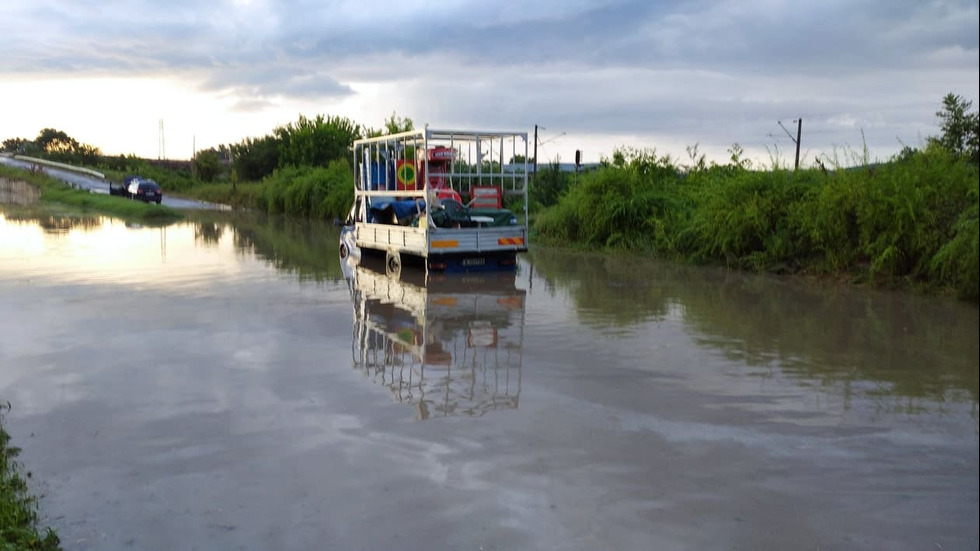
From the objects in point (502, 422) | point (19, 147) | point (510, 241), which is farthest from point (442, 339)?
point (19, 147)


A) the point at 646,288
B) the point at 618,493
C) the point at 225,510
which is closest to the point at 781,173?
the point at 646,288

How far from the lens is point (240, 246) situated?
82.9 feet

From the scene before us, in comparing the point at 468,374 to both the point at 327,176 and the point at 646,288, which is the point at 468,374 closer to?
the point at 646,288

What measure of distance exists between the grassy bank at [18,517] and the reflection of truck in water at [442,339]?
9.68ft

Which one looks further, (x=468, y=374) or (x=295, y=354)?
(x=295, y=354)

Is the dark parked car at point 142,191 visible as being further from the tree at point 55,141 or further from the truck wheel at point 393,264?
the tree at point 55,141

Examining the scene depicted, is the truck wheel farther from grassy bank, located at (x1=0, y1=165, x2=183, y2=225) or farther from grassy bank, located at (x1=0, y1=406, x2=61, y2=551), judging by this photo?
grassy bank, located at (x1=0, y1=165, x2=183, y2=225)

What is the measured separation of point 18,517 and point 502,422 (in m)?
3.48

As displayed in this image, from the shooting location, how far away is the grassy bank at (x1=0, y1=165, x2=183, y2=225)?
129 feet

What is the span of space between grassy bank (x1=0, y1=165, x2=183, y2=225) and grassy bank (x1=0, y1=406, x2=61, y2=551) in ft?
103

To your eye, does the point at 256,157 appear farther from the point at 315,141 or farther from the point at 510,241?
the point at 510,241

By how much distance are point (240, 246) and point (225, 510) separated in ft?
68.2

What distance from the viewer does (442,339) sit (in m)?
10.8

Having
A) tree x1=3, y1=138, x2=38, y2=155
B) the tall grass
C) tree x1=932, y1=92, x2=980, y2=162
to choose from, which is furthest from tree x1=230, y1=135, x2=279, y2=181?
tree x1=932, y1=92, x2=980, y2=162
